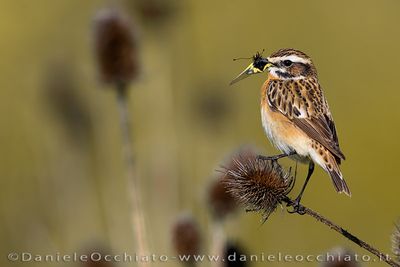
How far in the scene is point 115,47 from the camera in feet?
24.7

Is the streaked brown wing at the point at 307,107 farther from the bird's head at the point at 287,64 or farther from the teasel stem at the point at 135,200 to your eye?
the teasel stem at the point at 135,200

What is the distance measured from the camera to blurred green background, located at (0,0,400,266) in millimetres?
8828

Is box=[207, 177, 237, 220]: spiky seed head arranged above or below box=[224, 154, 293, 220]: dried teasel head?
below

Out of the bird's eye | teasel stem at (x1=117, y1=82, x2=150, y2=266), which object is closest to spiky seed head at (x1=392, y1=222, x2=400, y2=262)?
teasel stem at (x1=117, y1=82, x2=150, y2=266)

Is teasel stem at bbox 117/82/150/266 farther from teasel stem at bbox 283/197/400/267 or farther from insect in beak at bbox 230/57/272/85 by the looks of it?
teasel stem at bbox 283/197/400/267

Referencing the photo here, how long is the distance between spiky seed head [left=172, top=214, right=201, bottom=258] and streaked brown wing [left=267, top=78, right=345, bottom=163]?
96 centimetres

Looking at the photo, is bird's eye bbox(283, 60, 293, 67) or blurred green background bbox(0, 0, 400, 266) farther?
blurred green background bbox(0, 0, 400, 266)

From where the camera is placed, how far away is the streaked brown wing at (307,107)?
252 inches

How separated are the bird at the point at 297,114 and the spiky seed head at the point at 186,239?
773 mm

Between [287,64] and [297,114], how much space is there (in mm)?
406

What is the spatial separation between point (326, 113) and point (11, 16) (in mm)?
Result: 12271

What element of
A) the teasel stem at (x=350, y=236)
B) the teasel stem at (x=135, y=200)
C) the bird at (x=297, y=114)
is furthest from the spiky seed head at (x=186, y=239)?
the teasel stem at (x=350, y=236)

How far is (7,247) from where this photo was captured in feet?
34.9

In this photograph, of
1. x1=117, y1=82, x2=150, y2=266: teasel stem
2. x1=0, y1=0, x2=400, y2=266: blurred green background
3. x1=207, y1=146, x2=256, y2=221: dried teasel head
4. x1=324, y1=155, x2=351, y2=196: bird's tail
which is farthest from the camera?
x1=0, y1=0, x2=400, y2=266: blurred green background
